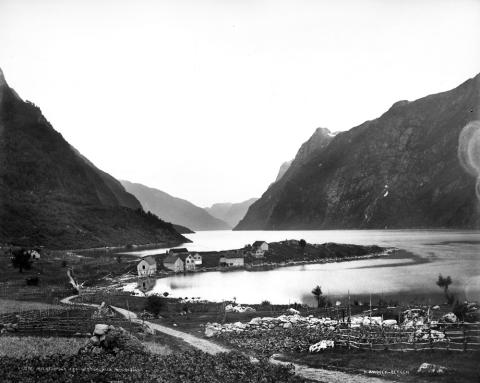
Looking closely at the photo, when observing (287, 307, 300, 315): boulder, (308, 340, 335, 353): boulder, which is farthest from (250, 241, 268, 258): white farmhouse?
(308, 340, 335, 353): boulder

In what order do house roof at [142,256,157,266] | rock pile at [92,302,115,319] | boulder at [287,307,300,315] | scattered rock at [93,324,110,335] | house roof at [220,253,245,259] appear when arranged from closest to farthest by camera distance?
scattered rock at [93,324,110,335]
rock pile at [92,302,115,319]
boulder at [287,307,300,315]
house roof at [142,256,157,266]
house roof at [220,253,245,259]

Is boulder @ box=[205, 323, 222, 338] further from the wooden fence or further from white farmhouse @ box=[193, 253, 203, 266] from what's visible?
white farmhouse @ box=[193, 253, 203, 266]

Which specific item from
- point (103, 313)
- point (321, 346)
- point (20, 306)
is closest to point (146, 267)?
point (20, 306)

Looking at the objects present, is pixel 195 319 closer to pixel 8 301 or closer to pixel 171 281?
pixel 8 301

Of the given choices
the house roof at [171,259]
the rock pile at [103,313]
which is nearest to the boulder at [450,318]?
the rock pile at [103,313]

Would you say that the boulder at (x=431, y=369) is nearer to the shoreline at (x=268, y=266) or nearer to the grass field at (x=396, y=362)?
the grass field at (x=396, y=362)

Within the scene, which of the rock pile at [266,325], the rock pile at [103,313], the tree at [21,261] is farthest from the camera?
the tree at [21,261]
